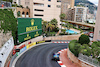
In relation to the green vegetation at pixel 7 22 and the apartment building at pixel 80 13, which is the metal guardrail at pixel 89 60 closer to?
the green vegetation at pixel 7 22

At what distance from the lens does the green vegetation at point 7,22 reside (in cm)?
2067

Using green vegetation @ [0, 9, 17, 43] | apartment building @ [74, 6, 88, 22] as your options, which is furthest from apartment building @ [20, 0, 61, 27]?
apartment building @ [74, 6, 88, 22]

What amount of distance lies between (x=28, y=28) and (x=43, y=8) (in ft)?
82.3

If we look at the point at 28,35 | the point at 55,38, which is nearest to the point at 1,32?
the point at 28,35

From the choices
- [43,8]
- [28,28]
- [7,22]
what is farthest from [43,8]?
[7,22]

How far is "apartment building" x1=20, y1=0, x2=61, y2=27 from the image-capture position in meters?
48.3

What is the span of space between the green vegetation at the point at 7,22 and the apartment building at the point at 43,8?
2470 centimetres

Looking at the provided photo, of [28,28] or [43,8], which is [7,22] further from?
[43,8]

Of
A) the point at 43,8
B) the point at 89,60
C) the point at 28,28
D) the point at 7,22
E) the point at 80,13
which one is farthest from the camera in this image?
the point at 80,13

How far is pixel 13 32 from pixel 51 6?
3373 centimetres

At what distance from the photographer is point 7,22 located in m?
22.3

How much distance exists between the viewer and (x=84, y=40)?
2023 centimetres

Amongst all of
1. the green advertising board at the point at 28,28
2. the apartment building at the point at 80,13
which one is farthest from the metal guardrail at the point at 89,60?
the apartment building at the point at 80,13

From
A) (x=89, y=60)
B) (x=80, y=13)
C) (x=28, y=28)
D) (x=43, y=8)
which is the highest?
(x=80, y=13)
